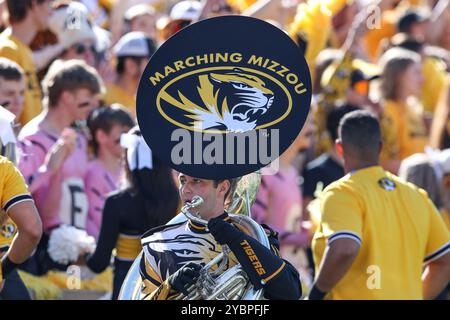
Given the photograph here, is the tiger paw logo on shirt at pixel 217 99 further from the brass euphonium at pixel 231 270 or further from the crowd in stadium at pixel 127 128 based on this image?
the crowd in stadium at pixel 127 128

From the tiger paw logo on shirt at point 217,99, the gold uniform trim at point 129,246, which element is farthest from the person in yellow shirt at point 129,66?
the tiger paw logo on shirt at point 217,99

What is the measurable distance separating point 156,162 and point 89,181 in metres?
1.05

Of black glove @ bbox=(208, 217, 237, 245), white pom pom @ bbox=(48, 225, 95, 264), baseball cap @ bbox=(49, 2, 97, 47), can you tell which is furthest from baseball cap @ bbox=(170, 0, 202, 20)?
black glove @ bbox=(208, 217, 237, 245)

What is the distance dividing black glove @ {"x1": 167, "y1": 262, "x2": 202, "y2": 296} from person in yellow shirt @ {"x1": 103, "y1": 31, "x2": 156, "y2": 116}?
422cm

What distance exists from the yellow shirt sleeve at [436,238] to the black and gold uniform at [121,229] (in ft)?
4.70

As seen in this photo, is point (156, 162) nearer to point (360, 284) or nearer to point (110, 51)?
point (360, 284)

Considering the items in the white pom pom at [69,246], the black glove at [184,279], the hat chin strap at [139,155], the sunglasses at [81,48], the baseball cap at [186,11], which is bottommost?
the white pom pom at [69,246]

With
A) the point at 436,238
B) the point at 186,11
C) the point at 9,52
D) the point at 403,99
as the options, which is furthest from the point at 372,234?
the point at 403,99

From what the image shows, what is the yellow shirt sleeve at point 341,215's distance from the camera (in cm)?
614

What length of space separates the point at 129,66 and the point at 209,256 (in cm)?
415

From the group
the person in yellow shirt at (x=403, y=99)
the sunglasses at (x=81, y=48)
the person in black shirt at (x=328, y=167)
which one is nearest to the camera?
the sunglasses at (x=81, y=48)

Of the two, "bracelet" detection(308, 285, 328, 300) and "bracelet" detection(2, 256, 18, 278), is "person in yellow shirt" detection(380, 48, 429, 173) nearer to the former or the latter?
"bracelet" detection(308, 285, 328, 300)
